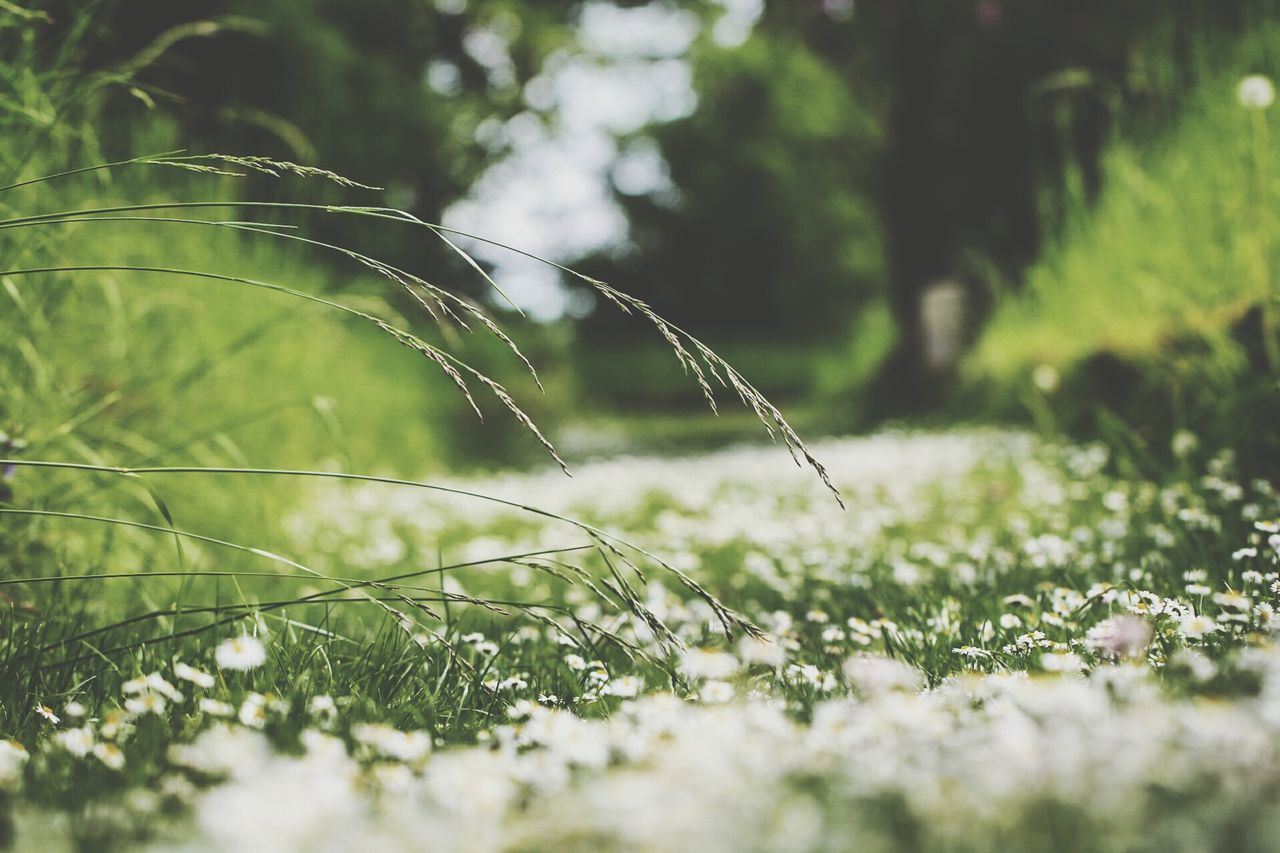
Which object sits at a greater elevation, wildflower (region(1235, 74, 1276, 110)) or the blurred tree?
wildflower (region(1235, 74, 1276, 110))

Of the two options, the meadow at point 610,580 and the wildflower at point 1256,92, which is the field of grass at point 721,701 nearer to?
the meadow at point 610,580

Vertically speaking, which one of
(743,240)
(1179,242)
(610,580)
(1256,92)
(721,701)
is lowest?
(743,240)

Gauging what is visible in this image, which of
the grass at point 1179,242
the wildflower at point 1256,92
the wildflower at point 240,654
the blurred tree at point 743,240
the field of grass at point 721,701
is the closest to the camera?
the field of grass at point 721,701

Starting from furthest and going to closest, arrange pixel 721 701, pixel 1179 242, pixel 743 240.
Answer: pixel 743 240 → pixel 1179 242 → pixel 721 701

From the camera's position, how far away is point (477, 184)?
13500mm

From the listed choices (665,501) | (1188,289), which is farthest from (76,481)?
(1188,289)

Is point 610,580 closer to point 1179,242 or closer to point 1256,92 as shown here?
point 1256,92

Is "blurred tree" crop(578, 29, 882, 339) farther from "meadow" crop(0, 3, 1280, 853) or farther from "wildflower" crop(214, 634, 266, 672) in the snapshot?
"wildflower" crop(214, 634, 266, 672)

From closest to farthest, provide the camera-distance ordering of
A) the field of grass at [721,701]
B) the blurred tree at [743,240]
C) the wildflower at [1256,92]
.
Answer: the field of grass at [721,701] → the wildflower at [1256,92] → the blurred tree at [743,240]

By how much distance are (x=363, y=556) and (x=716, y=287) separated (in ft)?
91.2

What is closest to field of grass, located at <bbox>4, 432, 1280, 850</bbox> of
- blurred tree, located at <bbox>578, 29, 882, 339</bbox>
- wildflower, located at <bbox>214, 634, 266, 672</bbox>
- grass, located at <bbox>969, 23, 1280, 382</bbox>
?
wildflower, located at <bbox>214, 634, 266, 672</bbox>

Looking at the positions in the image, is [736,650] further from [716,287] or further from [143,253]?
[716,287]

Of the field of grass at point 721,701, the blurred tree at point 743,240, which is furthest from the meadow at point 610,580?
the blurred tree at point 743,240

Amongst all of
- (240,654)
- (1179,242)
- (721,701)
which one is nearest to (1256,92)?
(1179,242)
